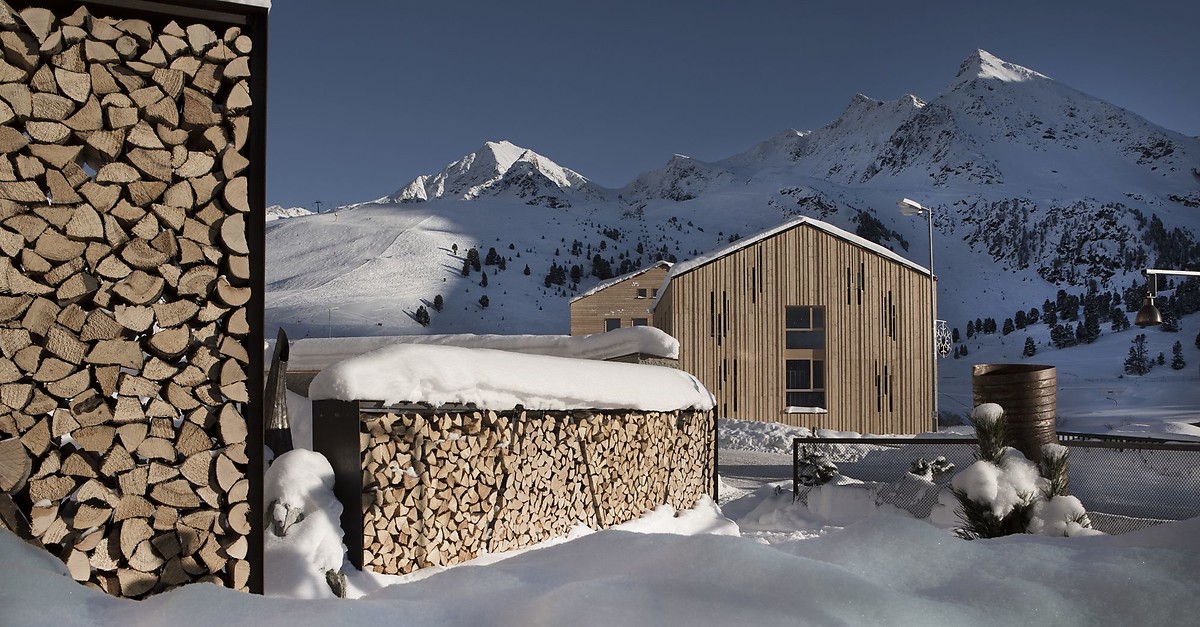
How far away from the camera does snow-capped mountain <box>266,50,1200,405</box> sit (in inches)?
2530

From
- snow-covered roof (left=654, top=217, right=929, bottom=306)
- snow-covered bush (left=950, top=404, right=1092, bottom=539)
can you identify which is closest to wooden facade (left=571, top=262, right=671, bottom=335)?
snow-covered roof (left=654, top=217, right=929, bottom=306)

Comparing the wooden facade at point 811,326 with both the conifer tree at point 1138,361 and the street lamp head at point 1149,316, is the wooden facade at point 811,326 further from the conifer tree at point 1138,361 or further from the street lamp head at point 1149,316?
the conifer tree at point 1138,361

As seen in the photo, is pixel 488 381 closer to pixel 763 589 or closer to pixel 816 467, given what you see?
pixel 763 589

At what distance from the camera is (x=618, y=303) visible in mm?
35156

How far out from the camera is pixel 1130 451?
970cm

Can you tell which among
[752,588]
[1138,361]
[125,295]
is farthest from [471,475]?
[1138,361]

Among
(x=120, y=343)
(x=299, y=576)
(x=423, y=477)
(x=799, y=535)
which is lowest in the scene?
(x=799, y=535)

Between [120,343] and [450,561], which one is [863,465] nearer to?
[450,561]

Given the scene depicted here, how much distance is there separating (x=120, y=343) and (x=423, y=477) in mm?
2583

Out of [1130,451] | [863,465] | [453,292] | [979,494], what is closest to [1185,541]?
[979,494]

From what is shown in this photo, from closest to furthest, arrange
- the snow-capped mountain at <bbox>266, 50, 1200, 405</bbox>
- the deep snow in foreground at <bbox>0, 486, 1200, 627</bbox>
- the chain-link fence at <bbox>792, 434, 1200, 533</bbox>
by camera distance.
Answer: the deep snow in foreground at <bbox>0, 486, 1200, 627</bbox>, the chain-link fence at <bbox>792, 434, 1200, 533</bbox>, the snow-capped mountain at <bbox>266, 50, 1200, 405</bbox>

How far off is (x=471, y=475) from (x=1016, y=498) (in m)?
3.77

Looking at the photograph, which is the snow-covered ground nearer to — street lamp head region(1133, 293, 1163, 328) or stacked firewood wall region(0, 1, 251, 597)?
stacked firewood wall region(0, 1, 251, 597)

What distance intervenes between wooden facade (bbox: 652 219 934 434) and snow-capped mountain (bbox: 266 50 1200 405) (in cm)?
3271
